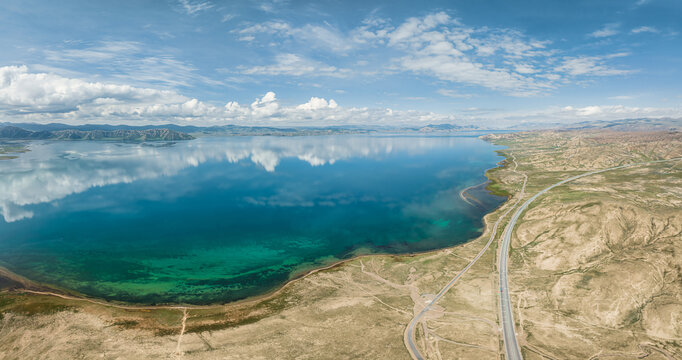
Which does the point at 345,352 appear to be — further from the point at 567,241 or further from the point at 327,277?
the point at 567,241

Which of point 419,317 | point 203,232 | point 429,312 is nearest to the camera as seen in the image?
point 419,317

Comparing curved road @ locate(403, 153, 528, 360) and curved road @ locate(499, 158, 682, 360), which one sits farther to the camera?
curved road @ locate(499, 158, 682, 360)

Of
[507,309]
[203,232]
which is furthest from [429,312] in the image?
[203,232]

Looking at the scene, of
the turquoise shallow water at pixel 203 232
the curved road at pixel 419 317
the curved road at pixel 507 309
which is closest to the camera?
the curved road at pixel 419 317

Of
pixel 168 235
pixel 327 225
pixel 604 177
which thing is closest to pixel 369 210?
pixel 327 225

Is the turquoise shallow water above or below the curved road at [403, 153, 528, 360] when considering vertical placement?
above

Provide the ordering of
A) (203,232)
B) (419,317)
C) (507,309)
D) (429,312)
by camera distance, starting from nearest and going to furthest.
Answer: (419,317), (429,312), (507,309), (203,232)

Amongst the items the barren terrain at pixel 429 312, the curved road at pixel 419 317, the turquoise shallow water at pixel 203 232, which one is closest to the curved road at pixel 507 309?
the barren terrain at pixel 429 312

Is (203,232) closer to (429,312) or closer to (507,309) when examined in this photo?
(429,312)

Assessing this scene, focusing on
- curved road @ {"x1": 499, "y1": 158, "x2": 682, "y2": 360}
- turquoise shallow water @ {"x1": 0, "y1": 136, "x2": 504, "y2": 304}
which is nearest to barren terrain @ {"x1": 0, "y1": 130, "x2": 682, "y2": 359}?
curved road @ {"x1": 499, "y1": 158, "x2": 682, "y2": 360}

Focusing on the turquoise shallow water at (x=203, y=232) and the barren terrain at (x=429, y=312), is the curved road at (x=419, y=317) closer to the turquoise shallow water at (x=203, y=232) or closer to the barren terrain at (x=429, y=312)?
the barren terrain at (x=429, y=312)

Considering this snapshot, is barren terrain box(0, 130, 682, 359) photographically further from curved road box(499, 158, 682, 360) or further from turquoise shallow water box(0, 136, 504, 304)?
turquoise shallow water box(0, 136, 504, 304)
